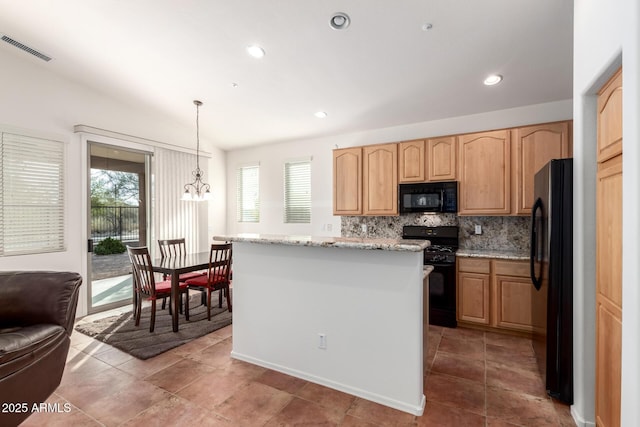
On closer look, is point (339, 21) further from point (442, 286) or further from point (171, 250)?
point (171, 250)

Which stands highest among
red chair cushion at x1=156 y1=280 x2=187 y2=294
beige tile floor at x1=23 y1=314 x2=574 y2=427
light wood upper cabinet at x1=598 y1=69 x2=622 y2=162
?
light wood upper cabinet at x1=598 y1=69 x2=622 y2=162

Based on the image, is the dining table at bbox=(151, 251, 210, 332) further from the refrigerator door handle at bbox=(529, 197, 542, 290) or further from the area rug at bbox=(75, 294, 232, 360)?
the refrigerator door handle at bbox=(529, 197, 542, 290)

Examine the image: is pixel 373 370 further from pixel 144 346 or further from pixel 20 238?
pixel 20 238

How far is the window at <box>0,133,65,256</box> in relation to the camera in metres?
3.29

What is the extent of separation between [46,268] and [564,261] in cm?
529

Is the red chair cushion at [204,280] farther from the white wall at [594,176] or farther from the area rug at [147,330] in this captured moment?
the white wall at [594,176]

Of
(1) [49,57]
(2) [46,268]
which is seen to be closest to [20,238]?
(2) [46,268]

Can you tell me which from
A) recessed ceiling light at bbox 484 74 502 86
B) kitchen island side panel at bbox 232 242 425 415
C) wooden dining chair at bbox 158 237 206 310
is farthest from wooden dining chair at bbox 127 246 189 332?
recessed ceiling light at bbox 484 74 502 86

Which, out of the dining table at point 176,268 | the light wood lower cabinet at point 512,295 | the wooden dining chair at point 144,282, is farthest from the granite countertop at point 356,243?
the light wood lower cabinet at point 512,295

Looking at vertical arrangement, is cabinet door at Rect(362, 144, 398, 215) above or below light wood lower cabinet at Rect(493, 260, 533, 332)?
above

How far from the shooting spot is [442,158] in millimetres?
3758

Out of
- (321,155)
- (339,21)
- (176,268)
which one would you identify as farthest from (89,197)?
(339,21)

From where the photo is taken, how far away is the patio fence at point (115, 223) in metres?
4.11

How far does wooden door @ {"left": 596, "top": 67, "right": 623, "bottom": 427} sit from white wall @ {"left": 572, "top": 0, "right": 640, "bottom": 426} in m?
0.11
